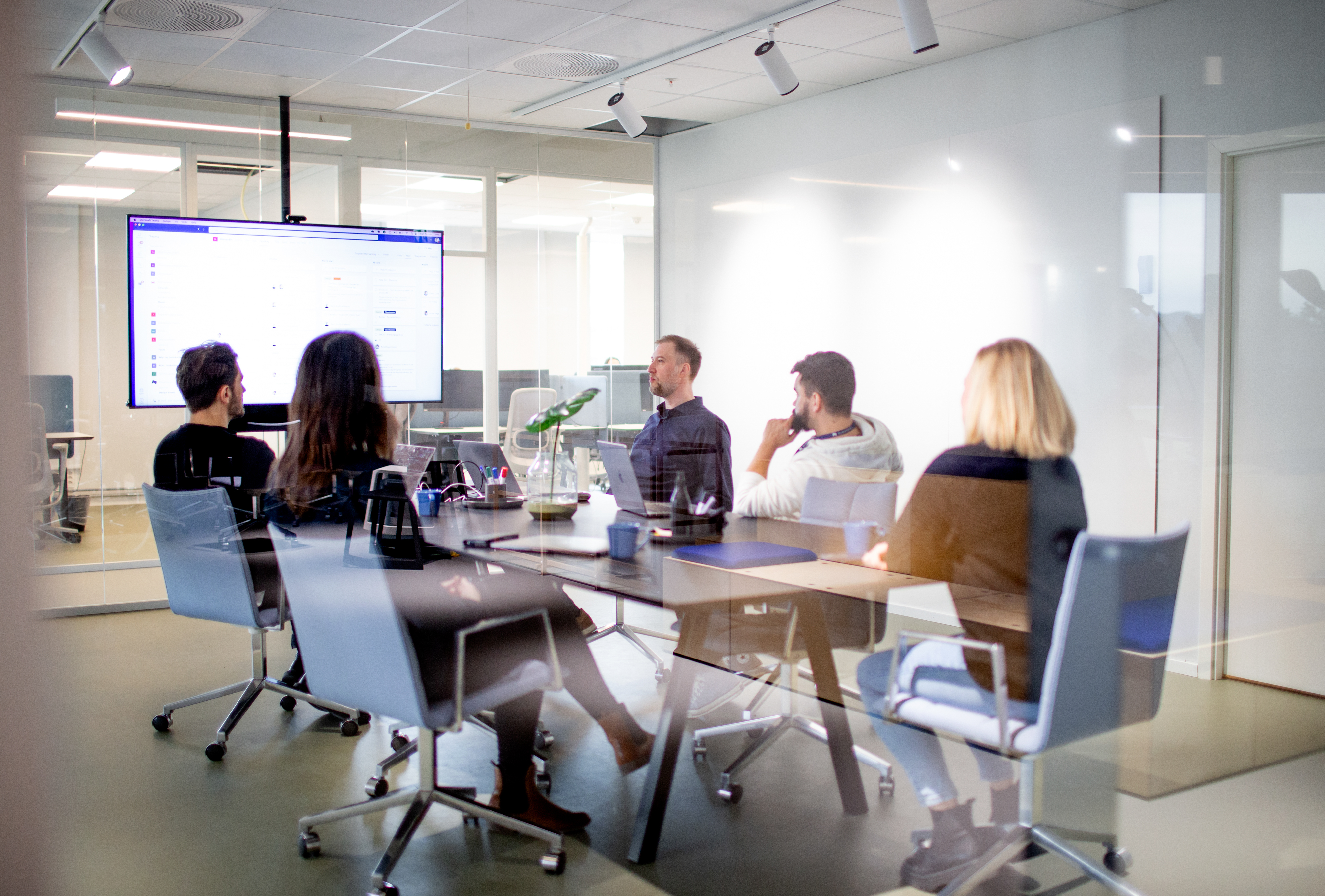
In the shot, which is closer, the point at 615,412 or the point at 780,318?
the point at 780,318

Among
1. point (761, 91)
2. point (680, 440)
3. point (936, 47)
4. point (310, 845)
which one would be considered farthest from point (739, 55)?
point (310, 845)

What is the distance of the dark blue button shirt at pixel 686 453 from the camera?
2.52 m

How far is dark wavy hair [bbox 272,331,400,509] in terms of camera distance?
2.74 m

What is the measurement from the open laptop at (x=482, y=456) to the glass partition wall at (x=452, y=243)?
0.11 ft

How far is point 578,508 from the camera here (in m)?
2.74

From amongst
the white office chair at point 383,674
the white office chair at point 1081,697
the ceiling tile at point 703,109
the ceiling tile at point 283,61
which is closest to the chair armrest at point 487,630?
the white office chair at point 383,674

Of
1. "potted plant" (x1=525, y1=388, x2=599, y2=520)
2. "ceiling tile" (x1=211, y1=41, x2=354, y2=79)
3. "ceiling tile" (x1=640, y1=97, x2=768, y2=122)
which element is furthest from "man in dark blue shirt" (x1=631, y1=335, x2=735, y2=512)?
"ceiling tile" (x1=211, y1=41, x2=354, y2=79)

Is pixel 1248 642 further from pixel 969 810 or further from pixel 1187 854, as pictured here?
pixel 969 810

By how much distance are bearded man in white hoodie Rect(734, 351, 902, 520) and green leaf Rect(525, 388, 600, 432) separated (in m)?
0.53

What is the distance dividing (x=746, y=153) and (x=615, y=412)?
769mm

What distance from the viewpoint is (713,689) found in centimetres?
271

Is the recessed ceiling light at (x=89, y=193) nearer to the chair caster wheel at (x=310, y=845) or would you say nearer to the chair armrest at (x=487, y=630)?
the chair armrest at (x=487, y=630)

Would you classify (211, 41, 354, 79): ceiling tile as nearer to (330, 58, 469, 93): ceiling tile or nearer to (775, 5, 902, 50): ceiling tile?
(330, 58, 469, 93): ceiling tile

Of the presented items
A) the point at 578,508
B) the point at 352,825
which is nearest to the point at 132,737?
the point at 352,825
